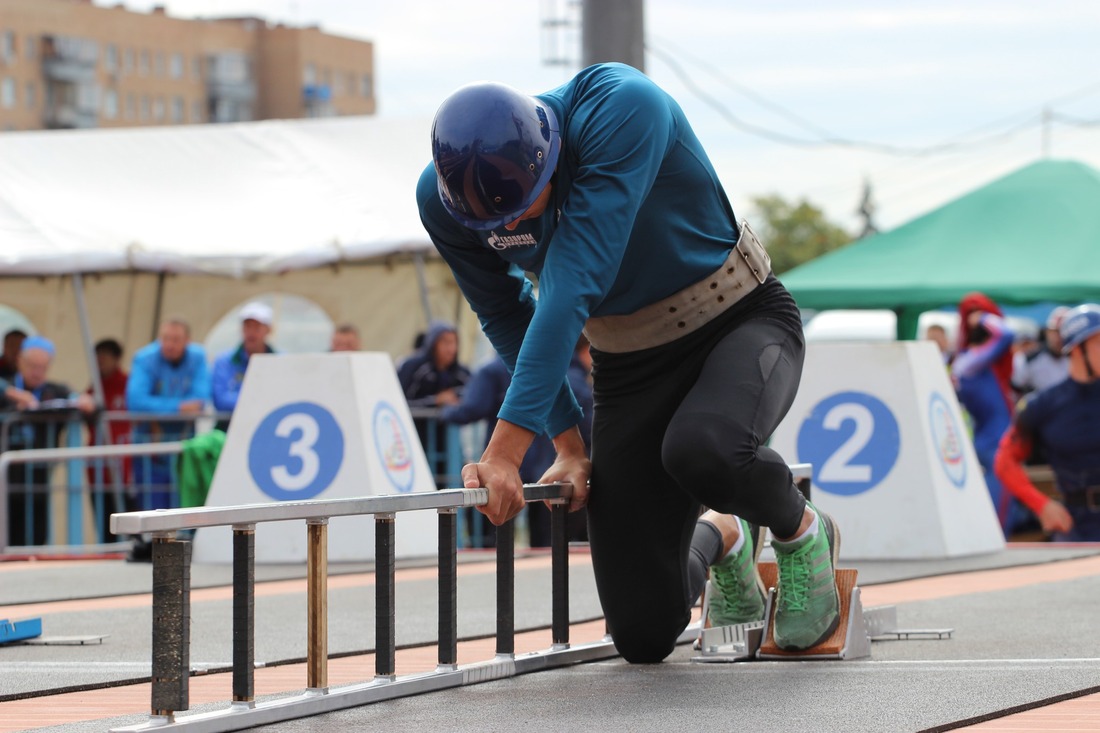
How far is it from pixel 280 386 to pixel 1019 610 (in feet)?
16.4

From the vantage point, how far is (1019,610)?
6.83 meters

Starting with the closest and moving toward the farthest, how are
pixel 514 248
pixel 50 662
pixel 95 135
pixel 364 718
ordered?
pixel 364 718
pixel 514 248
pixel 50 662
pixel 95 135

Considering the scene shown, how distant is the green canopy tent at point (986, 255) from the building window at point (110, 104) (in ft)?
280

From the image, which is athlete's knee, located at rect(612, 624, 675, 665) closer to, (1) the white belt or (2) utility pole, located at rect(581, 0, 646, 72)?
(1) the white belt

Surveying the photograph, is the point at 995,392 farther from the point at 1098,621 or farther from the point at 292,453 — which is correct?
the point at 1098,621

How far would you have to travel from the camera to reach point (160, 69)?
103 metres

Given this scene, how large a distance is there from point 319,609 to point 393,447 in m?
6.36

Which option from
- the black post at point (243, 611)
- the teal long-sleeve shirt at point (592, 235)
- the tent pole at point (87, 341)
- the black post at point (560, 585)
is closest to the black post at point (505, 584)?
the black post at point (560, 585)

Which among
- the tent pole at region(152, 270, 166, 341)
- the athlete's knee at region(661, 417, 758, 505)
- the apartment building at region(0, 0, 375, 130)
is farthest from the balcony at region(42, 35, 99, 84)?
the athlete's knee at region(661, 417, 758, 505)

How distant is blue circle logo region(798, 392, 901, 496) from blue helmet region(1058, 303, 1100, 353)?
1.13 metres

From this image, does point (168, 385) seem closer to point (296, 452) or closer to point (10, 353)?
point (10, 353)

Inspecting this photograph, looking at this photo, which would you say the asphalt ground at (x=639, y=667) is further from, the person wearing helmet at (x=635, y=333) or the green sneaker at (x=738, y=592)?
the person wearing helmet at (x=635, y=333)

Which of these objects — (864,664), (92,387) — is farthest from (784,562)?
(92,387)

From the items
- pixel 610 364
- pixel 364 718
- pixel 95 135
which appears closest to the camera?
pixel 364 718
